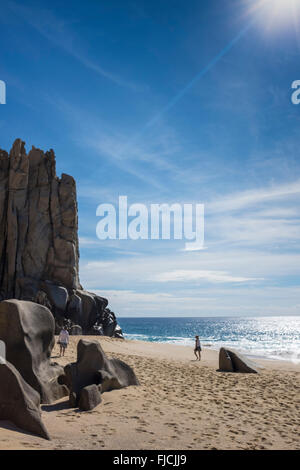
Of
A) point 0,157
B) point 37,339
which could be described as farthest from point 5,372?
point 0,157

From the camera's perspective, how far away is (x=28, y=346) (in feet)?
27.2

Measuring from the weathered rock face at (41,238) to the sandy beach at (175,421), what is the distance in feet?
83.9

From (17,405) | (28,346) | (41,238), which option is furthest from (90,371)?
(41,238)

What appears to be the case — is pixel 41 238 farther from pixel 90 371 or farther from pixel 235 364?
pixel 90 371

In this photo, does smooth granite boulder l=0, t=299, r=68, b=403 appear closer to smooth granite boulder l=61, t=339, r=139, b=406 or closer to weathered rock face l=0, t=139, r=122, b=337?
smooth granite boulder l=61, t=339, r=139, b=406

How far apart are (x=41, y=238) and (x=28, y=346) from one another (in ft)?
104

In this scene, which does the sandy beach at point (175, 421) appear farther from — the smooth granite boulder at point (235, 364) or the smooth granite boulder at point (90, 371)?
the smooth granite boulder at point (235, 364)

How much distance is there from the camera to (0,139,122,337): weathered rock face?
35.6 m

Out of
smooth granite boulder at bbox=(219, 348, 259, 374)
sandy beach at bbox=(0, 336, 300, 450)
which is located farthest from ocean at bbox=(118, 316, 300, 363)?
sandy beach at bbox=(0, 336, 300, 450)

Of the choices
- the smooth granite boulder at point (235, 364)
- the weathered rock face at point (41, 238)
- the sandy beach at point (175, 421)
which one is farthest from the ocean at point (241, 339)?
the sandy beach at point (175, 421)
